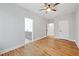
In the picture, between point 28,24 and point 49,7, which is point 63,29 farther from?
point 28,24

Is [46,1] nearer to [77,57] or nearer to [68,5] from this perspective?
[68,5]

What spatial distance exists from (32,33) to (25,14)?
1.02 ft

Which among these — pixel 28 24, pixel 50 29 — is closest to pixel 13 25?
pixel 28 24

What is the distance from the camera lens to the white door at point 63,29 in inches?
70.5

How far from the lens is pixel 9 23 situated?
5.66ft

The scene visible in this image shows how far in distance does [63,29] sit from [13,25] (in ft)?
2.48

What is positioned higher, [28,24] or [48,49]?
[28,24]

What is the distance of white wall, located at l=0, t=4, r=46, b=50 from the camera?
1.70m

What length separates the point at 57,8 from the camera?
1.76 metres

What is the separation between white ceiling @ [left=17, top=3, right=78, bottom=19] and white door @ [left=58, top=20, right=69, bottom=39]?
0.48 ft

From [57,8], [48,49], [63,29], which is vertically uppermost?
[57,8]

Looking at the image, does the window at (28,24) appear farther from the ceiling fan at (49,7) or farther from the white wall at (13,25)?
the ceiling fan at (49,7)

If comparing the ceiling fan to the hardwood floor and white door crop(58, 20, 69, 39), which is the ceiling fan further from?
the hardwood floor

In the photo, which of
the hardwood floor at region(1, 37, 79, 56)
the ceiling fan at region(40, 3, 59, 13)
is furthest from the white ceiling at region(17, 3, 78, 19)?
the hardwood floor at region(1, 37, 79, 56)
